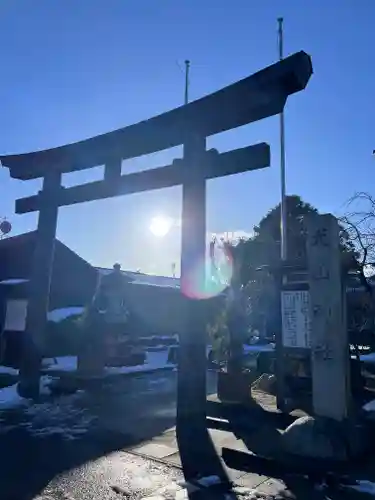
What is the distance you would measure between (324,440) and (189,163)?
4807 mm

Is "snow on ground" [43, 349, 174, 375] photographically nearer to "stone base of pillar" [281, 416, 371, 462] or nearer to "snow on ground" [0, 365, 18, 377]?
"snow on ground" [0, 365, 18, 377]

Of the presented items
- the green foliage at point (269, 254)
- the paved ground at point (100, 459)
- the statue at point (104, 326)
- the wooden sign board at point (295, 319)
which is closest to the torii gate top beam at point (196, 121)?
the green foliage at point (269, 254)

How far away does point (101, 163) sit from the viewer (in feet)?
31.2

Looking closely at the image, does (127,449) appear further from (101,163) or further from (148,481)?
(101,163)

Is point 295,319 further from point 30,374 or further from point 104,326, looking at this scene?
point 104,326

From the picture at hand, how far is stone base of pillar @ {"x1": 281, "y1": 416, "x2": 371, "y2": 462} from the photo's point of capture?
5.31 m

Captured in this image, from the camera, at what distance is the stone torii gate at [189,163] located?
6.68 metres

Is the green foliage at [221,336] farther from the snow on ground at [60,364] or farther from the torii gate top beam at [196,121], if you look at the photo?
the snow on ground at [60,364]

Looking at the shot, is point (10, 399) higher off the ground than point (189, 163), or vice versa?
point (189, 163)

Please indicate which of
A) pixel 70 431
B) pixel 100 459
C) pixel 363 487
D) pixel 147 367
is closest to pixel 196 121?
pixel 100 459

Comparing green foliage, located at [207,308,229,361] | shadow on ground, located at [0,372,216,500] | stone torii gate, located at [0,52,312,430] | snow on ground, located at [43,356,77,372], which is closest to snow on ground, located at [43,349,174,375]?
snow on ground, located at [43,356,77,372]

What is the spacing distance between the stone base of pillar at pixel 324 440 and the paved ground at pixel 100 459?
556mm

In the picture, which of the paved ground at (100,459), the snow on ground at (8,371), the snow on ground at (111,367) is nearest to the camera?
the paved ground at (100,459)

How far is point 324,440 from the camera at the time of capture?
17.6 feet
